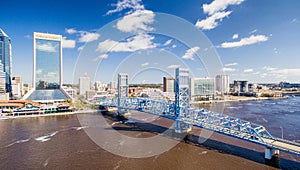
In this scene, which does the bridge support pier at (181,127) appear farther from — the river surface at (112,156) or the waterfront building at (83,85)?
the waterfront building at (83,85)

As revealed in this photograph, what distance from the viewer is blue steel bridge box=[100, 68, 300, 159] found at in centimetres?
Result: 780

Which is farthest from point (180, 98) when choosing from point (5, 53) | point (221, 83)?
point (221, 83)

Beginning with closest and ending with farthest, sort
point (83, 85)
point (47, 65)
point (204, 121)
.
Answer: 1. point (204, 121)
2. point (47, 65)
3. point (83, 85)

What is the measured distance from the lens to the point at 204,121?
10.4 meters

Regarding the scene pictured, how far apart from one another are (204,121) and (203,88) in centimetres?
3456

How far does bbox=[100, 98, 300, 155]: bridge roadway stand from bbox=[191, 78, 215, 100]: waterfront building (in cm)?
2800

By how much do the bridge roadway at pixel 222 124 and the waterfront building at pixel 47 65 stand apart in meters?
21.0

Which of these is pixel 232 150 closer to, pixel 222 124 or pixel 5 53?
pixel 222 124

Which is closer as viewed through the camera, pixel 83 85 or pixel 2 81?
pixel 2 81

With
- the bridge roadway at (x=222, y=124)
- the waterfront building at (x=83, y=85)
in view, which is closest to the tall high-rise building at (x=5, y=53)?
the waterfront building at (x=83, y=85)

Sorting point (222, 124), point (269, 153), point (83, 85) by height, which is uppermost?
point (83, 85)

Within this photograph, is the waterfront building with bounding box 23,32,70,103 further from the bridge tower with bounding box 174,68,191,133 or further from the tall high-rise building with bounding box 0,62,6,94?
the bridge tower with bounding box 174,68,191,133

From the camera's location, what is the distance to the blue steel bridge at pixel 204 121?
307 inches

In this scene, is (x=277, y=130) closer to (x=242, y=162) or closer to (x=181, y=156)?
(x=242, y=162)
